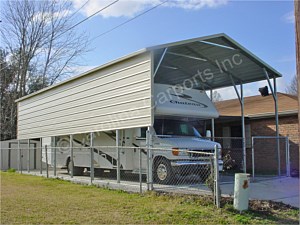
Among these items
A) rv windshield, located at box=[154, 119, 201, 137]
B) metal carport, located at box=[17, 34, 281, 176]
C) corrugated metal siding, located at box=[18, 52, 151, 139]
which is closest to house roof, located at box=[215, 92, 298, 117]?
metal carport, located at box=[17, 34, 281, 176]

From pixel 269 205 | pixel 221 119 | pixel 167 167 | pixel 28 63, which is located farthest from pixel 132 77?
pixel 28 63

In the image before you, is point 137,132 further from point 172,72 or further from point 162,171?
point 172,72

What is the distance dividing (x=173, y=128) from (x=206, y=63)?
3.07 meters

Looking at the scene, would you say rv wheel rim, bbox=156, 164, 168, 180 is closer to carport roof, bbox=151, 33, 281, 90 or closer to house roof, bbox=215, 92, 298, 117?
carport roof, bbox=151, 33, 281, 90

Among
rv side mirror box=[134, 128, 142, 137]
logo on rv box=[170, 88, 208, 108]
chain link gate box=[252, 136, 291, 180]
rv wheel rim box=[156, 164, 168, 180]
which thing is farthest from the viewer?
chain link gate box=[252, 136, 291, 180]

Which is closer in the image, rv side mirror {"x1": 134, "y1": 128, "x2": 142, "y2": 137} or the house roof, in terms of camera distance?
rv side mirror {"x1": 134, "y1": 128, "x2": 142, "y2": 137}

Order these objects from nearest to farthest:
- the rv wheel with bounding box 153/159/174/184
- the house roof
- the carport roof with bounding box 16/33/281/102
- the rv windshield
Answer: the rv wheel with bounding box 153/159/174/184
the carport roof with bounding box 16/33/281/102
the rv windshield
the house roof

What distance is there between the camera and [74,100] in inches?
607

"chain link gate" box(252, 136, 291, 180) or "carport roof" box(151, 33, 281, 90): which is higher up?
"carport roof" box(151, 33, 281, 90)

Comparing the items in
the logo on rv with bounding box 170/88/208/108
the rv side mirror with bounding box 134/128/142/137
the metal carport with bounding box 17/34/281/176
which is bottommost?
the rv side mirror with bounding box 134/128/142/137

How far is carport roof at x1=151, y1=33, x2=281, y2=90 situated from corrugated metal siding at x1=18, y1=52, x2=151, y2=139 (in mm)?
1026

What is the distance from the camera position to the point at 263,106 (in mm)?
19094

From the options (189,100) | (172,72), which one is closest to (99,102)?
(189,100)

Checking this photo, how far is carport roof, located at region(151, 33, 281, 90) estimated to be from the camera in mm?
11711
